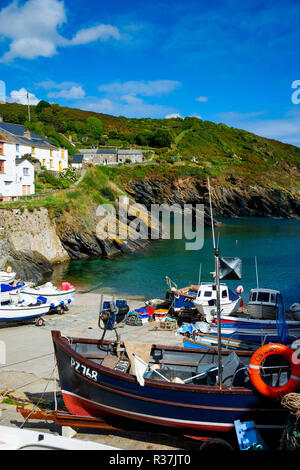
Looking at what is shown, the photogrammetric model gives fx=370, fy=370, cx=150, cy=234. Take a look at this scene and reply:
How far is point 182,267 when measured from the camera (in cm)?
3753

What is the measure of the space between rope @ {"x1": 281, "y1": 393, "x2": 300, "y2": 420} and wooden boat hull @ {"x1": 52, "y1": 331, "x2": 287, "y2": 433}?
2.50ft

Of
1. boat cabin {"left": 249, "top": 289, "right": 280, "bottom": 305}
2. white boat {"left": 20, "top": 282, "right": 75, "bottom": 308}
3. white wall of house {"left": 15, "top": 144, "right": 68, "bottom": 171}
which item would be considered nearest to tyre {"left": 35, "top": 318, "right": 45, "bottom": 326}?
white boat {"left": 20, "top": 282, "right": 75, "bottom": 308}

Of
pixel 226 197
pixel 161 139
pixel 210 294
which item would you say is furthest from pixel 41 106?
pixel 210 294

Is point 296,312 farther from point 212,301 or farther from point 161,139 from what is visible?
point 161,139

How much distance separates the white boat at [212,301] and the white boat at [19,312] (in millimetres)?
8192

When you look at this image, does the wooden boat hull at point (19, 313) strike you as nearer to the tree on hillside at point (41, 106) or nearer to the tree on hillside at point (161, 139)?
the tree on hillside at point (161, 139)

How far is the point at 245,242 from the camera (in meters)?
52.6

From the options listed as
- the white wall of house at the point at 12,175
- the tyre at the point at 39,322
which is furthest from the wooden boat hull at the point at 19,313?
the white wall of house at the point at 12,175

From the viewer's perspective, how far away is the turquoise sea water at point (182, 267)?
30.3 m

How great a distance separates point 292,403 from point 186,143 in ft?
372

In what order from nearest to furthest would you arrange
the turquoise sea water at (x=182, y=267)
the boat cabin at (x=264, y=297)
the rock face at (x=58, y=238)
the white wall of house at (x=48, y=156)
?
the boat cabin at (x=264, y=297), the turquoise sea water at (x=182, y=267), the rock face at (x=58, y=238), the white wall of house at (x=48, y=156)

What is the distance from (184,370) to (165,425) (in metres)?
1.74

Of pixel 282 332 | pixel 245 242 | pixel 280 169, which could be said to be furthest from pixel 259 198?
pixel 282 332
